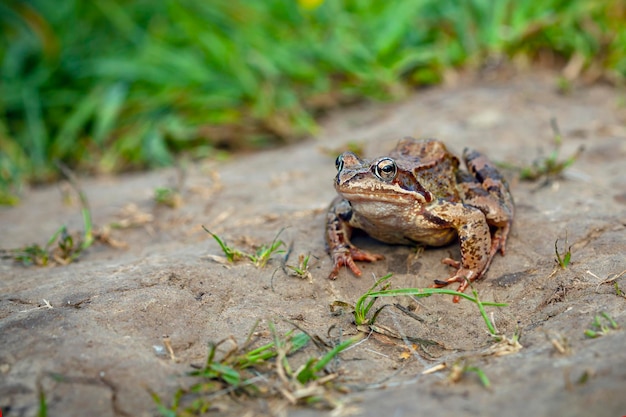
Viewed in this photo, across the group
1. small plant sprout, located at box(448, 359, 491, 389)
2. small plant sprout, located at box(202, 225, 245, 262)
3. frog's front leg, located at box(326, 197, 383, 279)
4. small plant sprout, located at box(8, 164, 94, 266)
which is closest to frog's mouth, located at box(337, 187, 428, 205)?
frog's front leg, located at box(326, 197, 383, 279)

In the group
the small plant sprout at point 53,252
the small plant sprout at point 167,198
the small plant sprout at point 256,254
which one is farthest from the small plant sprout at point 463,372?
the small plant sprout at point 167,198

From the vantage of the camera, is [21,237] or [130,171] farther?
[130,171]

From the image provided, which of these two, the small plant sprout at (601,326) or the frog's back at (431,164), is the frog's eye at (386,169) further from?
the small plant sprout at (601,326)

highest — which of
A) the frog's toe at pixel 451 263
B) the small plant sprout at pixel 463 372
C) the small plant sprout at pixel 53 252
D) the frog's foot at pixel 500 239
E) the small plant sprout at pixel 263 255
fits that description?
the frog's foot at pixel 500 239

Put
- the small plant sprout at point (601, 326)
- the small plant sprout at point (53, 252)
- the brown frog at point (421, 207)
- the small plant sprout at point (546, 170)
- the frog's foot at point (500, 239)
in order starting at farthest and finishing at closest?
the small plant sprout at point (546, 170) < the small plant sprout at point (53, 252) < the frog's foot at point (500, 239) < the brown frog at point (421, 207) < the small plant sprout at point (601, 326)

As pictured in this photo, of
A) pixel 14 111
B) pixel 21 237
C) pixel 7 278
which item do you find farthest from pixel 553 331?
pixel 14 111

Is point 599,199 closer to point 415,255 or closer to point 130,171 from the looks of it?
point 415,255

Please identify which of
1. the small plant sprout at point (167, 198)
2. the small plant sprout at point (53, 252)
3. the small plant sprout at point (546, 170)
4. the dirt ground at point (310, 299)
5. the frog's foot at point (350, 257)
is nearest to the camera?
the dirt ground at point (310, 299)

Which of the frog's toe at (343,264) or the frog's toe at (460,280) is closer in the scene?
the frog's toe at (460,280)
